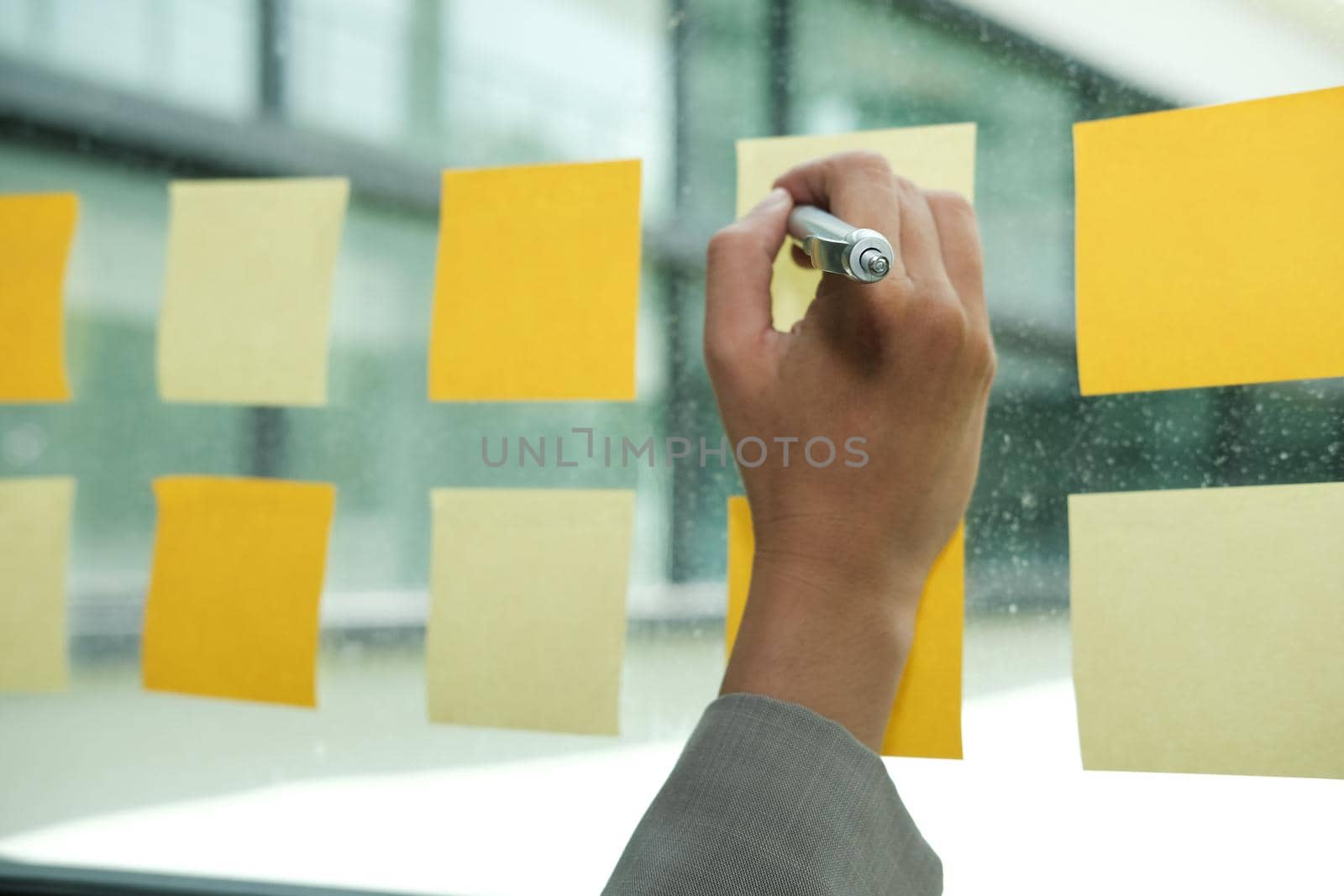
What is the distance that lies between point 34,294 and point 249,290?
0.16 meters

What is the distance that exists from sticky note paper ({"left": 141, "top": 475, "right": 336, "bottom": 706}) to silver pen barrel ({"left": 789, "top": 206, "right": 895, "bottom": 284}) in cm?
32

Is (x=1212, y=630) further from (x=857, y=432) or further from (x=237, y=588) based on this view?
(x=237, y=588)

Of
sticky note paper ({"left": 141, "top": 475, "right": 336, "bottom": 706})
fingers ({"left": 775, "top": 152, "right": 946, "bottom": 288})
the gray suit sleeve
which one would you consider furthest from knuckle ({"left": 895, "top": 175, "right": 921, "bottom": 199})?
A: sticky note paper ({"left": 141, "top": 475, "right": 336, "bottom": 706})

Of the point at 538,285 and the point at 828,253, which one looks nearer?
the point at 828,253

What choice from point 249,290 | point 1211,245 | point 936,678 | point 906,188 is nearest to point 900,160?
point 906,188

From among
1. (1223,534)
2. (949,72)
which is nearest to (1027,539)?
(1223,534)

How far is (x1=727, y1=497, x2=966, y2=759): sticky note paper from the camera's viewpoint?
0.46 metres

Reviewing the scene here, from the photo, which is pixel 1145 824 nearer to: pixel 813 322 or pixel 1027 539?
pixel 1027 539

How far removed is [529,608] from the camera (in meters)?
0.52

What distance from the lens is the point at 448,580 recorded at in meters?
0.53

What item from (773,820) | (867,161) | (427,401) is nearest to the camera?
(773,820)

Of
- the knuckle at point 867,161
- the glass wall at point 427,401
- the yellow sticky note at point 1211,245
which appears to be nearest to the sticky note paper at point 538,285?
the glass wall at point 427,401

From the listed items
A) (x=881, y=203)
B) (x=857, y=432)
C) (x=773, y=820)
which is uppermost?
(x=881, y=203)

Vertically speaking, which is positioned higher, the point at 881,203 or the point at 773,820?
the point at 881,203
